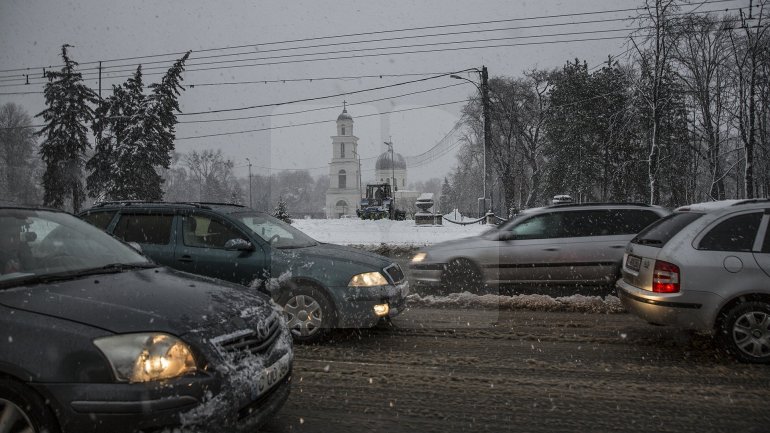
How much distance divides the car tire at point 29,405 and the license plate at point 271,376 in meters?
0.95

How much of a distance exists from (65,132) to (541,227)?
3274 cm

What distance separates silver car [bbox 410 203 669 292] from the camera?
308 inches

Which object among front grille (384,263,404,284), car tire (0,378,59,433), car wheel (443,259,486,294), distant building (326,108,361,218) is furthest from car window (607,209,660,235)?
distant building (326,108,361,218)

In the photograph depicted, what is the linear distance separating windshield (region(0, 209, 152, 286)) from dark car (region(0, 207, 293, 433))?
15 mm

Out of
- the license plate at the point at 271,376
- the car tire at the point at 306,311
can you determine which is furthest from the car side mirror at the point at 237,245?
the license plate at the point at 271,376

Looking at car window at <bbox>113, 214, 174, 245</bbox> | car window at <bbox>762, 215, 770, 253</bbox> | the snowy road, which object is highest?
car window at <bbox>113, 214, 174, 245</bbox>

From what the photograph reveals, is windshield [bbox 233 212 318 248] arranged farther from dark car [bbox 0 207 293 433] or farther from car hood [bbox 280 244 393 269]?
dark car [bbox 0 207 293 433]

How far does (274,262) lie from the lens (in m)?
5.34

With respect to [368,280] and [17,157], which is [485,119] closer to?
[368,280]

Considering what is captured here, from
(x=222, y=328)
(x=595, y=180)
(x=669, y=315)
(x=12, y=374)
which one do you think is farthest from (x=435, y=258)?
(x=595, y=180)

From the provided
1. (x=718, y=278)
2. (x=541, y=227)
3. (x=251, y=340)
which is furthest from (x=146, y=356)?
(x=541, y=227)

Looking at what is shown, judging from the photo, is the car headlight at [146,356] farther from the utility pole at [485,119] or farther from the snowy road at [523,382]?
the utility pole at [485,119]

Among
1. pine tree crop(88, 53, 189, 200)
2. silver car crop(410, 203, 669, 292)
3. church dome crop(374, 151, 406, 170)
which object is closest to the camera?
silver car crop(410, 203, 669, 292)

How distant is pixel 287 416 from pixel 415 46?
64.1 feet
